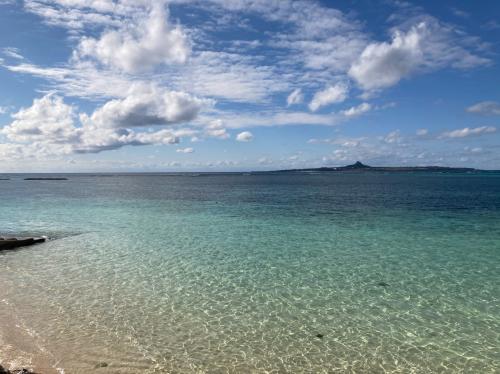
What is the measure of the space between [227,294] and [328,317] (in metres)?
5.62

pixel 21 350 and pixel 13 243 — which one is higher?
pixel 13 243

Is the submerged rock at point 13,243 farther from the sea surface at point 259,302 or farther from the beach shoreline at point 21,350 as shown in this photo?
the beach shoreline at point 21,350

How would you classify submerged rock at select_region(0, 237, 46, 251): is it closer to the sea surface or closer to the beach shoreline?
the sea surface

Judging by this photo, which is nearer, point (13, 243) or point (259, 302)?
point (259, 302)

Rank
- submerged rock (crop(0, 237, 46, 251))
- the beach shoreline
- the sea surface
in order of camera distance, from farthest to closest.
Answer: submerged rock (crop(0, 237, 46, 251)), the sea surface, the beach shoreline

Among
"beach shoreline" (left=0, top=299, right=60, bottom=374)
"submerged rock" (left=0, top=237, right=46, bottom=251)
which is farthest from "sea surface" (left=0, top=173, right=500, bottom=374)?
"submerged rock" (left=0, top=237, right=46, bottom=251)

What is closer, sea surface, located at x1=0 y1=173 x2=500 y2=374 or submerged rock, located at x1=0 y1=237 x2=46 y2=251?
sea surface, located at x1=0 y1=173 x2=500 y2=374

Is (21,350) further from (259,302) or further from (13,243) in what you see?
(13,243)

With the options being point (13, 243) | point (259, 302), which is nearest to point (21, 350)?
point (259, 302)

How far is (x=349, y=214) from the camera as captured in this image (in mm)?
51438

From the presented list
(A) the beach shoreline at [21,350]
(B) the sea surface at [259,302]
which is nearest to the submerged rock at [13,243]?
(B) the sea surface at [259,302]

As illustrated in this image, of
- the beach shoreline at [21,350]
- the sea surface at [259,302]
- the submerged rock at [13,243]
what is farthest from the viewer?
the submerged rock at [13,243]

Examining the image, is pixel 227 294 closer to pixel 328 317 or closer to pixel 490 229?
pixel 328 317

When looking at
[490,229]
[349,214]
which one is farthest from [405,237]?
[349,214]
